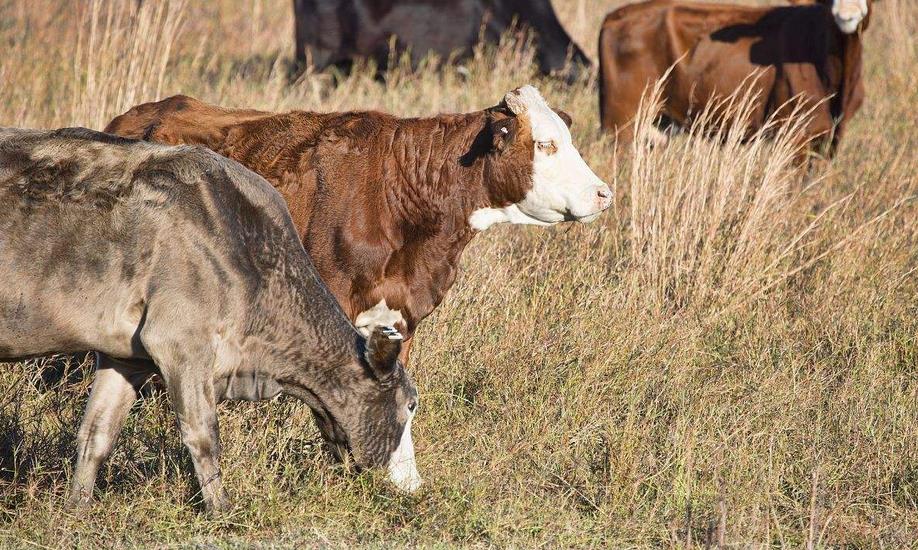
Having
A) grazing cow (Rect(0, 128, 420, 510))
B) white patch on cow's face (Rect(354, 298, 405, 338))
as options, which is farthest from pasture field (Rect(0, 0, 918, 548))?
white patch on cow's face (Rect(354, 298, 405, 338))

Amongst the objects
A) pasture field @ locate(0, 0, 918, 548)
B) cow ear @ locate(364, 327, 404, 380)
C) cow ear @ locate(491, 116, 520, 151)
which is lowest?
pasture field @ locate(0, 0, 918, 548)

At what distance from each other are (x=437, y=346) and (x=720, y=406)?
145cm

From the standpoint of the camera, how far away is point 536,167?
18.9ft

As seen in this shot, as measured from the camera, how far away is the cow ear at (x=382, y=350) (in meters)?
4.83

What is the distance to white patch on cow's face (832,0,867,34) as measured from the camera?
9.49 m

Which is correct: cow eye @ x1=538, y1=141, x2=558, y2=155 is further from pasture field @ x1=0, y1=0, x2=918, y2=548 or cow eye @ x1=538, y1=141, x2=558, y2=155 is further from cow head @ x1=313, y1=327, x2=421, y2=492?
cow head @ x1=313, y1=327, x2=421, y2=492

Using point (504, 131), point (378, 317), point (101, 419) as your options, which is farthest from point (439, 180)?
point (101, 419)

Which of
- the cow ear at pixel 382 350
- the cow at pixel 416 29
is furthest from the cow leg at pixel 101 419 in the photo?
the cow at pixel 416 29

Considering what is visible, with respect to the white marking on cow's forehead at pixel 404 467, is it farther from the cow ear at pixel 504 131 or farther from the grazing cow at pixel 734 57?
the grazing cow at pixel 734 57

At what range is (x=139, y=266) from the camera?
4492mm

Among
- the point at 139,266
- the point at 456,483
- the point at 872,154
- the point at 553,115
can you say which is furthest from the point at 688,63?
the point at 139,266

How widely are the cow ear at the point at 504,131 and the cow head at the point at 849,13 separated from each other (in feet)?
15.8

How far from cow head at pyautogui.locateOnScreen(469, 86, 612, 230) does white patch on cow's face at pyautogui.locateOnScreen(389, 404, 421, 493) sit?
127 cm

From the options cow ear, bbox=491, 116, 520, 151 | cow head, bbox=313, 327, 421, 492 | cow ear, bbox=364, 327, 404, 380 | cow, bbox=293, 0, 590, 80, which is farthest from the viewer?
cow, bbox=293, 0, 590, 80
